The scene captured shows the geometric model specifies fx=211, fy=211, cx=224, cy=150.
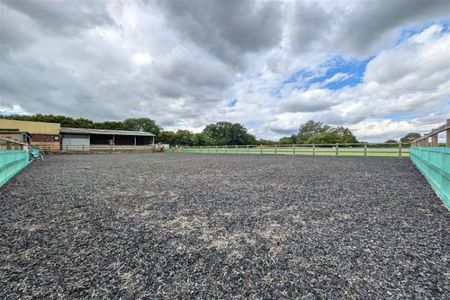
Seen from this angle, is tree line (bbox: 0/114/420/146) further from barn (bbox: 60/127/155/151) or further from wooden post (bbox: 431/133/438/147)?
wooden post (bbox: 431/133/438/147)

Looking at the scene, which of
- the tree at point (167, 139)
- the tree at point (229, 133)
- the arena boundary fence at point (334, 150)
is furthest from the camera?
the tree at point (229, 133)

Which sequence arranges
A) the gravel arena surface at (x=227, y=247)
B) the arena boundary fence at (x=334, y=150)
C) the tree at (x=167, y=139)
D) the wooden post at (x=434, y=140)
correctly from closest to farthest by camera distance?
1. the gravel arena surface at (x=227, y=247)
2. the wooden post at (x=434, y=140)
3. the arena boundary fence at (x=334, y=150)
4. the tree at (x=167, y=139)

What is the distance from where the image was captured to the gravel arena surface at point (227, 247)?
1.52 m

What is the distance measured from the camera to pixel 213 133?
80625mm

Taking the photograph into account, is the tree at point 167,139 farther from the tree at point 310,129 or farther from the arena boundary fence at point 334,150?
the tree at point 310,129

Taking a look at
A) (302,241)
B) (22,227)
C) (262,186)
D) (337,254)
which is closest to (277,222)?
(302,241)

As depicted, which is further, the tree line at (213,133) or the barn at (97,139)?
the tree line at (213,133)

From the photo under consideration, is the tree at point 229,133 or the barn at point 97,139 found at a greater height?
the tree at point 229,133

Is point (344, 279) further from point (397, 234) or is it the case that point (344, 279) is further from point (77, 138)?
point (77, 138)

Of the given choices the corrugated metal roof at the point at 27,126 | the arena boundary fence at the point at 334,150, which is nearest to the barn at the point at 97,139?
the corrugated metal roof at the point at 27,126

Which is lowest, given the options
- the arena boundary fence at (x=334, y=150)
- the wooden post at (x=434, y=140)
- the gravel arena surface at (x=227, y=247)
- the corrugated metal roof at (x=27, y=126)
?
the gravel arena surface at (x=227, y=247)

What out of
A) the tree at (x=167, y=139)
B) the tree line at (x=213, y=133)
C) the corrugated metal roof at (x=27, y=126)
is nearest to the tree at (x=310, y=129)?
the tree line at (x=213, y=133)

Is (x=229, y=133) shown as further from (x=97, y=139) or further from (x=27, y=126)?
(x=27, y=126)

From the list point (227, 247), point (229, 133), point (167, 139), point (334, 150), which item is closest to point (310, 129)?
point (229, 133)
